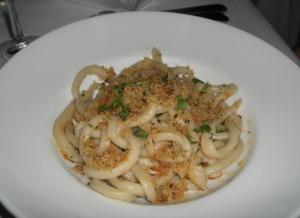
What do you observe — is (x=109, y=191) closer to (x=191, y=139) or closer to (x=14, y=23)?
(x=191, y=139)

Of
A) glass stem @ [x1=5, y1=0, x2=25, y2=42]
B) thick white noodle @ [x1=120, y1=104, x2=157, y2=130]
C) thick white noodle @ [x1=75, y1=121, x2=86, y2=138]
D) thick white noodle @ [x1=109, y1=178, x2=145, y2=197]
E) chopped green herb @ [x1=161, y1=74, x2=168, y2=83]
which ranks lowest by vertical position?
thick white noodle @ [x1=109, y1=178, x2=145, y2=197]

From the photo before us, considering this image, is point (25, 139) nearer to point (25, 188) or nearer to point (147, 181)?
point (25, 188)

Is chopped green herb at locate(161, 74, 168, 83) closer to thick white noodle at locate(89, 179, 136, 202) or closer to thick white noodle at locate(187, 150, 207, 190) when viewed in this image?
thick white noodle at locate(187, 150, 207, 190)

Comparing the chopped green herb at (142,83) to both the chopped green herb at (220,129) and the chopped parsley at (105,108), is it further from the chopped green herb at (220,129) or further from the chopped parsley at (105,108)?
the chopped green herb at (220,129)

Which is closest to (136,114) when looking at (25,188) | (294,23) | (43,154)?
(43,154)

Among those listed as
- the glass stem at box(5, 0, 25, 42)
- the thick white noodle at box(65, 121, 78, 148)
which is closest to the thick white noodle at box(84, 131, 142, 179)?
the thick white noodle at box(65, 121, 78, 148)

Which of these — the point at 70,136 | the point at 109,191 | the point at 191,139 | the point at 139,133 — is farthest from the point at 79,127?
the point at 191,139
